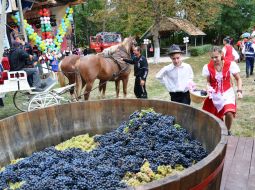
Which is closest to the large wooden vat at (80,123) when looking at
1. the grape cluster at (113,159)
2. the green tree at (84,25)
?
the grape cluster at (113,159)

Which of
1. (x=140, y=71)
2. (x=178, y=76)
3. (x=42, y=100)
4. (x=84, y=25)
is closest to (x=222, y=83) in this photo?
(x=178, y=76)

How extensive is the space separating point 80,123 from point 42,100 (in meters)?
3.12

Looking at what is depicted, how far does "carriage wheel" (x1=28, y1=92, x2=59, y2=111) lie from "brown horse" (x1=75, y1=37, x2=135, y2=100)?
92 cm

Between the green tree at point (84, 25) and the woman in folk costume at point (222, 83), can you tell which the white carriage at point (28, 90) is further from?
the green tree at point (84, 25)

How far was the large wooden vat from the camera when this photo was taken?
3.10 meters

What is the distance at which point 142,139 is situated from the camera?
3.12m

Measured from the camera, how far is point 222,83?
4152 millimetres

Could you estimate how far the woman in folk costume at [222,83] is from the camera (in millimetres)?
4074

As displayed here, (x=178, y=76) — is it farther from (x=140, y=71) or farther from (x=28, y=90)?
(x=28, y=90)

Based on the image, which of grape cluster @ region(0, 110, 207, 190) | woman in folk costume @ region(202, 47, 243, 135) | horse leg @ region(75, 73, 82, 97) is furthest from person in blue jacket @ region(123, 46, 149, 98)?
grape cluster @ region(0, 110, 207, 190)

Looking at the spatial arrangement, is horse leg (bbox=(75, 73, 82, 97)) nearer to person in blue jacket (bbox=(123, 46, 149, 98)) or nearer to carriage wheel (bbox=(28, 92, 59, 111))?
carriage wheel (bbox=(28, 92, 59, 111))

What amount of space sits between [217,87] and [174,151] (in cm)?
178

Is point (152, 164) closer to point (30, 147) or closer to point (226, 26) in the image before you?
point (30, 147)

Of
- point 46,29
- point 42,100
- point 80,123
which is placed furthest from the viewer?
point 46,29
